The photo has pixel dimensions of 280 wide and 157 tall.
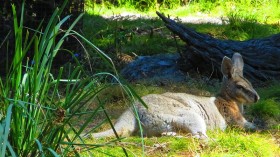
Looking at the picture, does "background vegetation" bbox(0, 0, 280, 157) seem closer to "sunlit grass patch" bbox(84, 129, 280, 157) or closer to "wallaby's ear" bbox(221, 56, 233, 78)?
"sunlit grass patch" bbox(84, 129, 280, 157)

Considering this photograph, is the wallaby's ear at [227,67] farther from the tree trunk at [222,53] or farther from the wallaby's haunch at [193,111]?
the tree trunk at [222,53]

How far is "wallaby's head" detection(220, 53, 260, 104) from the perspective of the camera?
295 inches

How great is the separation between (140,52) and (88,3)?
4.86 meters

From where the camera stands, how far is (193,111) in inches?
266

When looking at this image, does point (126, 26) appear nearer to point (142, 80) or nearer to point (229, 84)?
point (142, 80)

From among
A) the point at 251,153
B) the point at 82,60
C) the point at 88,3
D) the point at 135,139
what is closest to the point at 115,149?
the point at 135,139

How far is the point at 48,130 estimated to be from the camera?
169 inches

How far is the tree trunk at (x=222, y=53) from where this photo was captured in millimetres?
9484

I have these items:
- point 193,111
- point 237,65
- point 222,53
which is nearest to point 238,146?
point 193,111

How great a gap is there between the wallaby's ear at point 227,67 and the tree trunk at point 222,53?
1.58m

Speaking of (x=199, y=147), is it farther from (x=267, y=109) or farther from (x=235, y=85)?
(x=267, y=109)

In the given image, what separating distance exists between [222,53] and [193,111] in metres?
2.93

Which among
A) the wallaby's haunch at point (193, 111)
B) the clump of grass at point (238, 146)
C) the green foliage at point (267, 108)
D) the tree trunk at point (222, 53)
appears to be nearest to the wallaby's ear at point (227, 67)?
the wallaby's haunch at point (193, 111)

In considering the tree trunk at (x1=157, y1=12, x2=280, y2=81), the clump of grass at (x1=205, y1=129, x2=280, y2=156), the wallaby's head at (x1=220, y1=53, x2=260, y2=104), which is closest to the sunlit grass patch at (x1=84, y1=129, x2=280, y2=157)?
the clump of grass at (x1=205, y1=129, x2=280, y2=156)
